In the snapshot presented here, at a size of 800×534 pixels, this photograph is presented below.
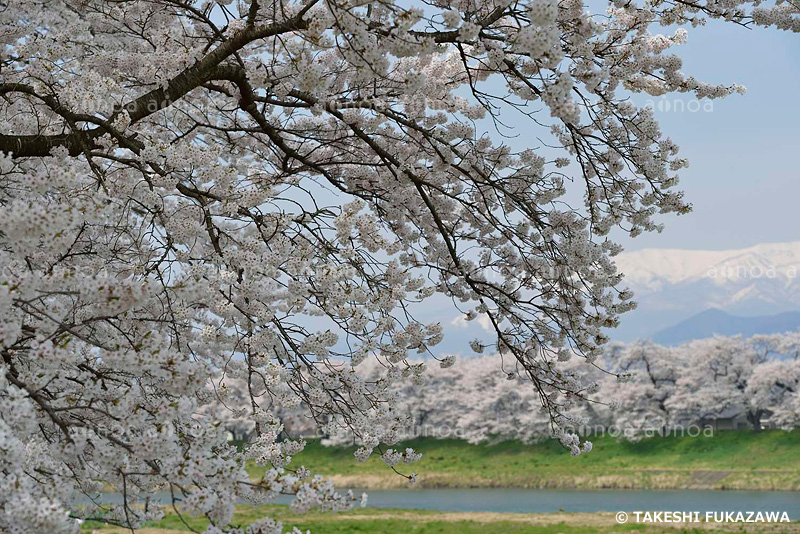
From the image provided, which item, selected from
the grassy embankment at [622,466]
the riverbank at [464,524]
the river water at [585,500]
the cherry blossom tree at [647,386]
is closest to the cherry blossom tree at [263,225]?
the riverbank at [464,524]

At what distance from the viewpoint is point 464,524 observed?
1595 cm

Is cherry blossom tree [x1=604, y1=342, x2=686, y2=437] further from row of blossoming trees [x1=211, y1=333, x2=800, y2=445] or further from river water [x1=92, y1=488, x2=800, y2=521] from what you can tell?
river water [x1=92, y1=488, x2=800, y2=521]

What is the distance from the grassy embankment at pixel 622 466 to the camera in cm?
2583

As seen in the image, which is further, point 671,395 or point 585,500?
point 671,395

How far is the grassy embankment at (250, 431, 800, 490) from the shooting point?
25.8m

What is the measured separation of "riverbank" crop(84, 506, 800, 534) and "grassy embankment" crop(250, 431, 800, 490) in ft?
22.2

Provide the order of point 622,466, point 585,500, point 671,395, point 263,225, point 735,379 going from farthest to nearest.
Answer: point 671,395, point 735,379, point 622,466, point 585,500, point 263,225

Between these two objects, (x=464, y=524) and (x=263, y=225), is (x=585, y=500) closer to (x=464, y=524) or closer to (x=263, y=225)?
(x=464, y=524)

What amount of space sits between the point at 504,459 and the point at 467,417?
5134mm

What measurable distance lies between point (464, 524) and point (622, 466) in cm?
1583

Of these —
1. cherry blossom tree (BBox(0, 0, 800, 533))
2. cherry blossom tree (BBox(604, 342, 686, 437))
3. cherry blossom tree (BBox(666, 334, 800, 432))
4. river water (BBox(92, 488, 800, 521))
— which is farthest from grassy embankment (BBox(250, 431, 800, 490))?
cherry blossom tree (BBox(0, 0, 800, 533))

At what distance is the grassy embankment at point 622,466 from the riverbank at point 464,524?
6.75 m

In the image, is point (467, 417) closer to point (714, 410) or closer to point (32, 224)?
point (714, 410)

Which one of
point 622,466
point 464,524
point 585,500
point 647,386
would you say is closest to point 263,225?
point 464,524
